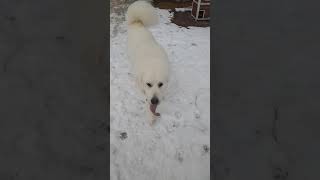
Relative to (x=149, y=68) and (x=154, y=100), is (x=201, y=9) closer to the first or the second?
(x=149, y=68)

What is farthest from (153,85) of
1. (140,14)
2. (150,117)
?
(140,14)

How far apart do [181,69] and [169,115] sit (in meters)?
0.76

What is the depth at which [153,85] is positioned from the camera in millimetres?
2488

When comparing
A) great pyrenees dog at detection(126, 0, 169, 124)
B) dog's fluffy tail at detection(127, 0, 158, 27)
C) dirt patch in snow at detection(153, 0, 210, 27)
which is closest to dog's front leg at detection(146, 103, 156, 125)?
great pyrenees dog at detection(126, 0, 169, 124)

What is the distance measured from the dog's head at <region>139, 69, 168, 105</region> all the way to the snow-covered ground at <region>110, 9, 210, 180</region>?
195 millimetres

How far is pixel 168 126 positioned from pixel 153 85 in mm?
319

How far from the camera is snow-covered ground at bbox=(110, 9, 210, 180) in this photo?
2139mm

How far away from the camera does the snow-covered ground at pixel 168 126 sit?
2139 millimetres

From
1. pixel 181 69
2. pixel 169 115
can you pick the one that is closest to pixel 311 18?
pixel 169 115

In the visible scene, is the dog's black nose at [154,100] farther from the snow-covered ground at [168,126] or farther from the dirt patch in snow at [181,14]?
the dirt patch in snow at [181,14]

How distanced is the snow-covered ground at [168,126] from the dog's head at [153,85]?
0.64 feet

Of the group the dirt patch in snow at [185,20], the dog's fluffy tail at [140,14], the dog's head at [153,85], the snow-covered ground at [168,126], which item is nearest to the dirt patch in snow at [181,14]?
the dirt patch in snow at [185,20]

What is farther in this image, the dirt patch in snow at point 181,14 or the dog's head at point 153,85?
the dirt patch in snow at point 181,14

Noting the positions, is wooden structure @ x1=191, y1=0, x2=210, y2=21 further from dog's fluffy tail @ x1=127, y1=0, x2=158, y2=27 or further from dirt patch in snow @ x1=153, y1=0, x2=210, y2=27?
dog's fluffy tail @ x1=127, y1=0, x2=158, y2=27
